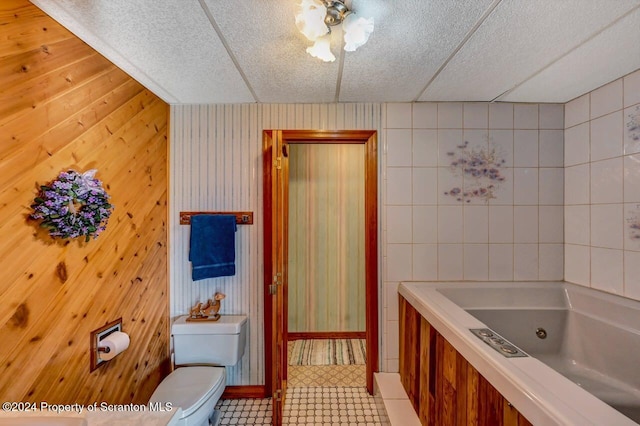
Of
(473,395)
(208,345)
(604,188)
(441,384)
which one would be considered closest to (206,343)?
(208,345)

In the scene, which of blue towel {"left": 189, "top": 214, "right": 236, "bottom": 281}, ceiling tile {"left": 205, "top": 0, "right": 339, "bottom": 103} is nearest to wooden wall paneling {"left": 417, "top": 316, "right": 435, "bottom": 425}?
blue towel {"left": 189, "top": 214, "right": 236, "bottom": 281}

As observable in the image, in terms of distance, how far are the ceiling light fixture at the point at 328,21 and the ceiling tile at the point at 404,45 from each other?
6cm

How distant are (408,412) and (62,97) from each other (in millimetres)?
2326

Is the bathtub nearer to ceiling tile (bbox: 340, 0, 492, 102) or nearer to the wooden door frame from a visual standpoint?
the wooden door frame

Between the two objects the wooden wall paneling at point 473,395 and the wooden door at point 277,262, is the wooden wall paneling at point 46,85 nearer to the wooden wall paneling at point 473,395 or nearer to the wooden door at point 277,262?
the wooden door at point 277,262

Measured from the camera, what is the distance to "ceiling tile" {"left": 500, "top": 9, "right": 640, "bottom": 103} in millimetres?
1208

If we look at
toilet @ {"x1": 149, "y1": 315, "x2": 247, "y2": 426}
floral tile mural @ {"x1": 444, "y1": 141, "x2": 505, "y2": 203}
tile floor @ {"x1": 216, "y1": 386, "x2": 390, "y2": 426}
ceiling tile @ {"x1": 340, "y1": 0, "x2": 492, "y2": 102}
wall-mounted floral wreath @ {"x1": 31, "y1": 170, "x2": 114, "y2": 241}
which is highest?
ceiling tile @ {"x1": 340, "y1": 0, "x2": 492, "y2": 102}

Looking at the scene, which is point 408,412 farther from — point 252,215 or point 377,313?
point 252,215

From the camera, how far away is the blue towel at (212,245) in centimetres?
189

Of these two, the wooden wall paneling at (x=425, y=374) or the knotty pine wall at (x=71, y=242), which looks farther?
the wooden wall paneling at (x=425, y=374)

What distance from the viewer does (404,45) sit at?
1310 mm

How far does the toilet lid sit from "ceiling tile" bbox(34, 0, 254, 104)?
1.77 m

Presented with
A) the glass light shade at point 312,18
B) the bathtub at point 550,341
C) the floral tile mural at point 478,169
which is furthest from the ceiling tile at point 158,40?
the bathtub at point 550,341

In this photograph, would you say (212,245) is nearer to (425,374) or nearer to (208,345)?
(208,345)
